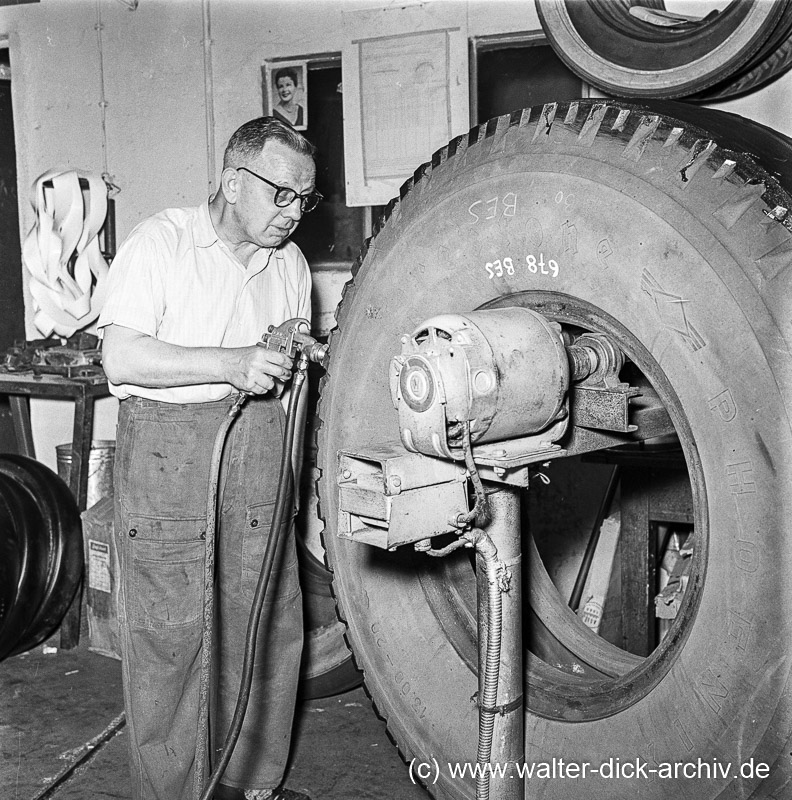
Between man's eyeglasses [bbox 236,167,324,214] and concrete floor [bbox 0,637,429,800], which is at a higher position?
man's eyeglasses [bbox 236,167,324,214]

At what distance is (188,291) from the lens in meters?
1.99

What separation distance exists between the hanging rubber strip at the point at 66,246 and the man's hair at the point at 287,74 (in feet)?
2.89

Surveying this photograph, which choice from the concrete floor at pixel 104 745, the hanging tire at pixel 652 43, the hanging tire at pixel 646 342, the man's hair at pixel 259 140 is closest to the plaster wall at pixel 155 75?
the hanging tire at pixel 652 43

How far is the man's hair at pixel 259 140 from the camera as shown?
6.39 feet

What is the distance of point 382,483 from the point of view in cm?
120

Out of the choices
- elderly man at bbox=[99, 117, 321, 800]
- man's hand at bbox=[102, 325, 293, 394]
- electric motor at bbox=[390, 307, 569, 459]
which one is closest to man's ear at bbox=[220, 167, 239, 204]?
elderly man at bbox=[99, 117, 321, 800]

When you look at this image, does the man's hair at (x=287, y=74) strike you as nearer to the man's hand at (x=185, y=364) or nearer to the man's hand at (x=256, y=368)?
the man's hand at (x=185, y=364)

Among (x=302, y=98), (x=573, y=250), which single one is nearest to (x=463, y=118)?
(x=302, y=98)

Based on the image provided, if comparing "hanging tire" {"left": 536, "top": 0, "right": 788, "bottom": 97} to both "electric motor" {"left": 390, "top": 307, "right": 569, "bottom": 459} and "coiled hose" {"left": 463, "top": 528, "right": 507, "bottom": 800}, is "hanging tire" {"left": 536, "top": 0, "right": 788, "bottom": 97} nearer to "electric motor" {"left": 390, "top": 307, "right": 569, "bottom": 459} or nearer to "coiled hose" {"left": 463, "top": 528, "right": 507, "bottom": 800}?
"electric motor" {"left": 390, "top": 307, "right": 569, "bottom": 459}

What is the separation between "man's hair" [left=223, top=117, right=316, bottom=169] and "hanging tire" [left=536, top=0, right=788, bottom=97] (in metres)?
0.87

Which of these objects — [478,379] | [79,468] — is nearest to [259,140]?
[478,379]

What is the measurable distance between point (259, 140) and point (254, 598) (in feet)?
2.99

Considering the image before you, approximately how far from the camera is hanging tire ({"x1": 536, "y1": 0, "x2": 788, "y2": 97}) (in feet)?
7.16

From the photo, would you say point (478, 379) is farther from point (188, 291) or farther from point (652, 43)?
point (652, 43)
